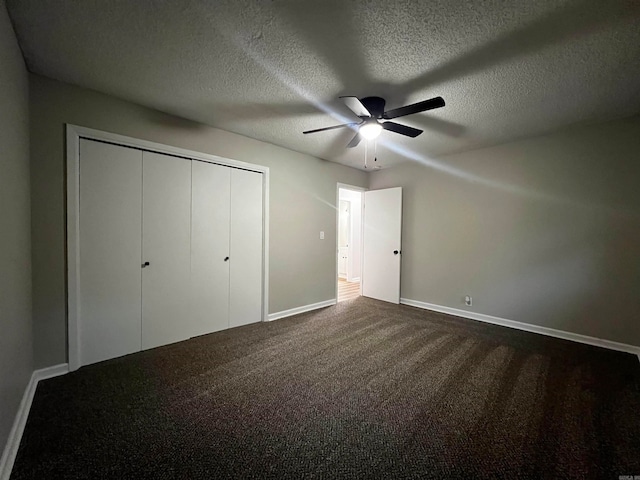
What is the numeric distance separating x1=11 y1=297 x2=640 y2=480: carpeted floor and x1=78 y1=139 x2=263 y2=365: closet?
1.00 ft

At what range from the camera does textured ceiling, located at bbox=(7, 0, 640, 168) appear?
1.49 meters

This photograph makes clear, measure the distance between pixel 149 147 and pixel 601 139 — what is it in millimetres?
4680

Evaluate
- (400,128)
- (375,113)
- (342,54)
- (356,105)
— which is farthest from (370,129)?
(342,54)

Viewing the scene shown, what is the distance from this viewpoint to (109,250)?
2480 mm

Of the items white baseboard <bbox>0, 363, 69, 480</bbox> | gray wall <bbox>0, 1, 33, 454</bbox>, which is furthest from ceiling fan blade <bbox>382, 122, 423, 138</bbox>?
white baseboard <bbox>0, 363, 69, 480</bbox>

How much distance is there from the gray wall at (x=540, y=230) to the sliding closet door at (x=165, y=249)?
3394 mm

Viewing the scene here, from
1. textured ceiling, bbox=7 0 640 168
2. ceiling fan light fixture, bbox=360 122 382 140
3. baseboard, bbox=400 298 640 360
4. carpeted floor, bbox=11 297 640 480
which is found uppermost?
textured ceiling, bbox=7 0 640 168

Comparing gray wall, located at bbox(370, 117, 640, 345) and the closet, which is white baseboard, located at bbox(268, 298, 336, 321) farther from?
gray wall, located at bbox(370, 117, 640, 345)

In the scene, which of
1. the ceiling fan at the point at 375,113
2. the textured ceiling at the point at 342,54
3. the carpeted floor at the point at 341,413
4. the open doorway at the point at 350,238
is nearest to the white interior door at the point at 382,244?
the open doorway at the point at 350,238

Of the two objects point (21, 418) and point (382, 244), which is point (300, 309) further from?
point (21, 418)

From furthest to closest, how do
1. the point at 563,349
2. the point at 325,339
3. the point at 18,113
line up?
the point at 325,339, the point at 563,349, the point at 18,113

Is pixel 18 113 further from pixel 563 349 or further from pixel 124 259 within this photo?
pixel 563 349

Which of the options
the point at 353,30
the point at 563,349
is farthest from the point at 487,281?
the point at 353,30

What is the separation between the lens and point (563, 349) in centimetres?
283
